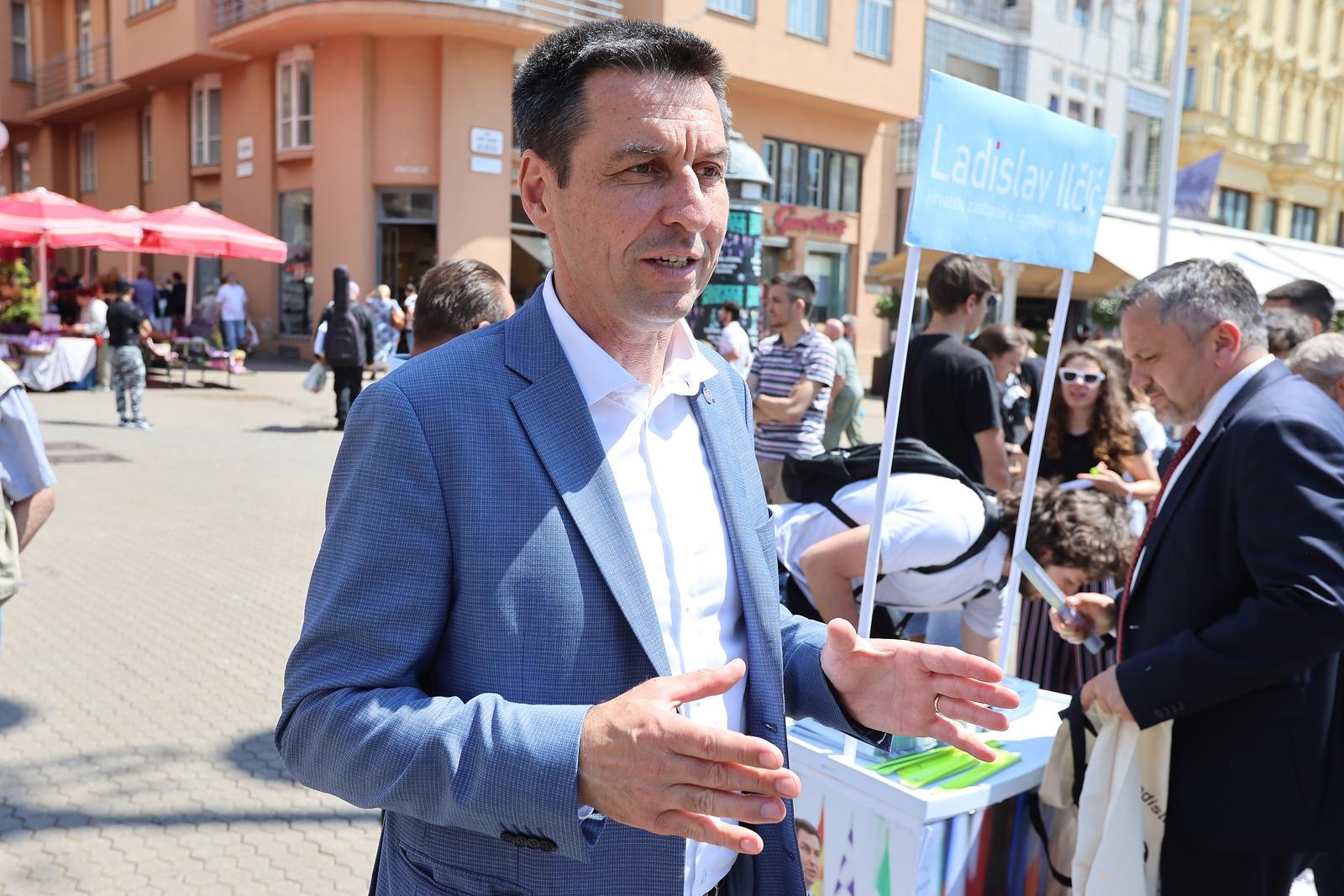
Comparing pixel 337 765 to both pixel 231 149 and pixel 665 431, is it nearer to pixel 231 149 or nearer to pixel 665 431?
pixel 665 431

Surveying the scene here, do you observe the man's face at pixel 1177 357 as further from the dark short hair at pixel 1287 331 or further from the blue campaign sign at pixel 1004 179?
the dark short hair at pixel 1287 331

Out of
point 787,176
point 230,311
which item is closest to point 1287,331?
point 230,311

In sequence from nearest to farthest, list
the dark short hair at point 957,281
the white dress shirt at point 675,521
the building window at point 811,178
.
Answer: the white dress shirt at point 675,521
the dark short hair at point 957,281
the building window at point 811,178

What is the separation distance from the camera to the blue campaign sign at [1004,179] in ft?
10.1

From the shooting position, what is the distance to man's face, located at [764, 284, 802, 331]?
22.6 feet

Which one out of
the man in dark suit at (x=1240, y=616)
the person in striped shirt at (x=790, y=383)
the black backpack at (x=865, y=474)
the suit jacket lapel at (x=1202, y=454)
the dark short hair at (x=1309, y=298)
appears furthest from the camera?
the person in striped shirt at (x=790, y=383)

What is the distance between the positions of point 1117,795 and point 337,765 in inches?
78.6

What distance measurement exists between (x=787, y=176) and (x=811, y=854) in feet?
86.2

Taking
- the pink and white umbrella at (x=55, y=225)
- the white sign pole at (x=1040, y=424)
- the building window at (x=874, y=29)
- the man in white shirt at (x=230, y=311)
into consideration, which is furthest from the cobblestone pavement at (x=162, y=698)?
the building window at (x=874, y=29)

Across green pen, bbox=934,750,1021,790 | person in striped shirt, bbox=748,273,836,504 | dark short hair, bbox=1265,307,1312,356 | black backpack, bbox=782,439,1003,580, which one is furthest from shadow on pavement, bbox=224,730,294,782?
dark short hair, bbox=1265,307,1312,356

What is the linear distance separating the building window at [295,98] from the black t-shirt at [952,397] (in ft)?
70.2

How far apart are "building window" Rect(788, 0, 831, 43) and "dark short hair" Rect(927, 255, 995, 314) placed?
22.9m

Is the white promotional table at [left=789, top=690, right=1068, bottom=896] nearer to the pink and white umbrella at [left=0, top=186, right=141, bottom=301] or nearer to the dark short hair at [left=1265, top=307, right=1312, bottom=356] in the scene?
the dark short hair at [left=1265, top=307, right=1312, bottom=356]

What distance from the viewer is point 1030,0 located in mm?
32188
